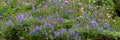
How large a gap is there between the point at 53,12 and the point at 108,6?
58.9 inches

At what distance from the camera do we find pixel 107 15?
7.05 m

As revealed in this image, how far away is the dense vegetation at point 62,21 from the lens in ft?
18.1

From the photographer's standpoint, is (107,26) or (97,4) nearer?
(107,26)

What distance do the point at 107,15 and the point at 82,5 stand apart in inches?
30.8

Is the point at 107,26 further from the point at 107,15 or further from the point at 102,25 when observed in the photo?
the point at 107,15

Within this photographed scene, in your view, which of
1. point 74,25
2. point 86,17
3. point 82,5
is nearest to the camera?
point 74,25

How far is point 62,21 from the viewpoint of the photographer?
6133 mm

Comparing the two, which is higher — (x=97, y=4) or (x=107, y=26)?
(x=97, y=4)

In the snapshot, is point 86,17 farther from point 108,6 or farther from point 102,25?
point 108,6

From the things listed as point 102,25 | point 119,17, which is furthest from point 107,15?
point 102,25

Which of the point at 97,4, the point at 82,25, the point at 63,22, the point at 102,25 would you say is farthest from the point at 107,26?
the point at 97,4

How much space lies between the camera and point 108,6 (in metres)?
7.56

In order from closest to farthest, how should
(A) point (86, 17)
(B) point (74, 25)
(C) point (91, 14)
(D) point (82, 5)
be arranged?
(B) point (74, 25) < (A) point (86, 17) < (C) point (91, 14) < (D) point (82, 5)

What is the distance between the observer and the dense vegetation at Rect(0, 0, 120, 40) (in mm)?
5508
